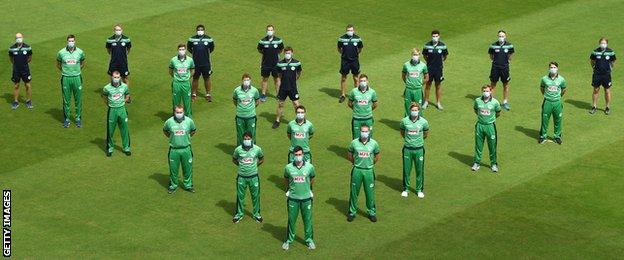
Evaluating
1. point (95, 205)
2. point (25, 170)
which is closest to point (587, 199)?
point (95, 205)

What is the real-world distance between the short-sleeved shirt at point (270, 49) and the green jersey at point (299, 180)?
10.9m

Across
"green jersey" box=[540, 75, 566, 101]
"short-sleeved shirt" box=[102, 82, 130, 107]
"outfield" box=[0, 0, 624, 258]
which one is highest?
"green jersey" box=[540, 75, 566, 101]

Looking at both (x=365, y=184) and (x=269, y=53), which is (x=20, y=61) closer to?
(x=269, y=53)

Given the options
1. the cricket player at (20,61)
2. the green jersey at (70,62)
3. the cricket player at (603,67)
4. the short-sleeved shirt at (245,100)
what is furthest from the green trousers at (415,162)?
the cricket player at (20,61)

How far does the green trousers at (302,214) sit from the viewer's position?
28375 mm

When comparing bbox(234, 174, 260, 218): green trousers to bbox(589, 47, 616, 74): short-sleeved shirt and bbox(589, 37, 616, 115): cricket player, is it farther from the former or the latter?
bbox(589, 47, 616, 74): short-sleeved shirt

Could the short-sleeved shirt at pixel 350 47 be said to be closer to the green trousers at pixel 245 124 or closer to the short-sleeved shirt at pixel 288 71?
the short-sleeved shirt at pixel 288 71

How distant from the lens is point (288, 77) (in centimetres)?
3650

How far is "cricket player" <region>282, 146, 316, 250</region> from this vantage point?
28234mm

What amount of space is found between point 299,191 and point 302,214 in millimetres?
610

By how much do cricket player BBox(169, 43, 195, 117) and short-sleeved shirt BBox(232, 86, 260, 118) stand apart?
287 centimetres

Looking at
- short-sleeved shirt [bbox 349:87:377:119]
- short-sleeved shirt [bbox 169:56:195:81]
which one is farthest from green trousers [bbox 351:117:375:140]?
short-sleeved shirt [bbox 169:56:195:81]

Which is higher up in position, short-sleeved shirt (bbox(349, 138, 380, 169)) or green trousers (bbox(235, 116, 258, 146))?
short-sleeved shirt (bbox(349, 138, 380, 169))

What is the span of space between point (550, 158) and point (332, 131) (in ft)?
21.4
